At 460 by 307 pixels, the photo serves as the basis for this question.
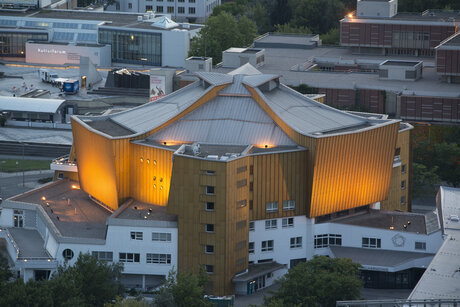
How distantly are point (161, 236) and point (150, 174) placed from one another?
701 centimetres

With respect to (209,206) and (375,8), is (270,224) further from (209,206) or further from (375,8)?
(375,8)

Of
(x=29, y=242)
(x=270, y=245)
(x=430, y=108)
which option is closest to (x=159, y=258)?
(x=270, y=245)

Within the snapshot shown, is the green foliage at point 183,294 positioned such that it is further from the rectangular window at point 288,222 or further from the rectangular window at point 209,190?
the rectangular window at point 288,222

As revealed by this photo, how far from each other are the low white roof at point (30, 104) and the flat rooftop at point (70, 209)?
39.7 m

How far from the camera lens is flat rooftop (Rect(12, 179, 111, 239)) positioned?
120375 millimetres

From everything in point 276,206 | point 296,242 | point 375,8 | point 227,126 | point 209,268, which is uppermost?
point 375,8

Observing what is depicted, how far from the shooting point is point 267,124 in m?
124

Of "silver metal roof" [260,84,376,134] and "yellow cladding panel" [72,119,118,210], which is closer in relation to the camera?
"yellow cladding panel" [72,119,118,210]

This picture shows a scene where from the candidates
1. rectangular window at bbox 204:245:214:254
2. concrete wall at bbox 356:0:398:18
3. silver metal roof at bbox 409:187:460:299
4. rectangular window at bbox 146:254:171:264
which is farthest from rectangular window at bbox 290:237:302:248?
concrete wall at bbox 356:0:398:18

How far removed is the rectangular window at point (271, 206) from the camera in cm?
11811

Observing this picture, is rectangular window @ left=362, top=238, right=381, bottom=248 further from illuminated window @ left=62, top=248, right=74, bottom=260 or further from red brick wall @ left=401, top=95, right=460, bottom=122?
red brick wall @ left=401, top=95, right=460, bottom=122

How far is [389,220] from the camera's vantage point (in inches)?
4857

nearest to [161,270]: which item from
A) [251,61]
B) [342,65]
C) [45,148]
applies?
[45,148]

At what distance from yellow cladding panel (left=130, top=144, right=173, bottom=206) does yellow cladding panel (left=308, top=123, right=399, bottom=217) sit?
12.6 metres
